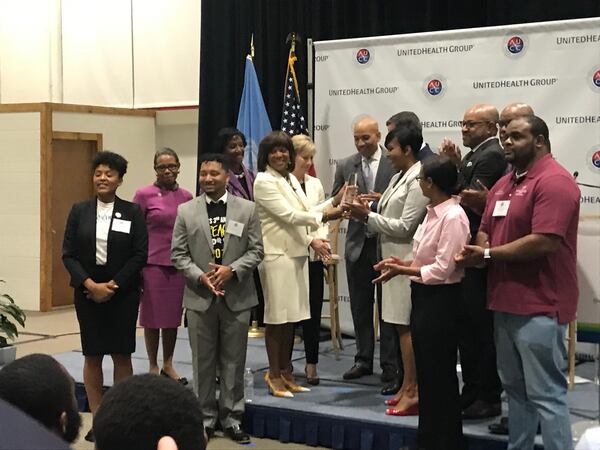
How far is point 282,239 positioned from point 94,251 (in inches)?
37.1

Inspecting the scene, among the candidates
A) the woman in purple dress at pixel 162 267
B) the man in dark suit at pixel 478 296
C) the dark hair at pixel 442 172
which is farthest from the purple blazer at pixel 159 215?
the dark hair at pixel 442 172

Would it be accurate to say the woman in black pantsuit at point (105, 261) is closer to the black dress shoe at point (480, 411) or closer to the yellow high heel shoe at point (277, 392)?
the yellow high heel shoe at point (277, 392)

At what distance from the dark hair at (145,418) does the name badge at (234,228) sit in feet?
9.72

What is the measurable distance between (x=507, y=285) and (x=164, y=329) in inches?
85.9

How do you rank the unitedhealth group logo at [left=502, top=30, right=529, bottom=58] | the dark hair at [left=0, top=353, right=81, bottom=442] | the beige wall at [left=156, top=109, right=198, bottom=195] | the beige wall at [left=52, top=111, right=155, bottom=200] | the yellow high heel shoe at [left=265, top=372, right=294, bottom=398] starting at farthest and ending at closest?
the beige wall at [left=156, top=109, right=198, bottom=195], the beige wall at [left=52, top=111, right=155, bottom=200], the unitedhealth group logo at [left=502, top=30, right=529, bottom=58], the yellow high heel shoe at [left=265, top=372, right=294, bottom=398], the dark hair at [left=0, top=353, right=81, bottom=442]

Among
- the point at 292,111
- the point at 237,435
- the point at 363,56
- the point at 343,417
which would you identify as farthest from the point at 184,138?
the point at 343,417

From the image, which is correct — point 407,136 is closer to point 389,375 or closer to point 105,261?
point 389,375

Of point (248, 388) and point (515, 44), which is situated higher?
point (515, 44)

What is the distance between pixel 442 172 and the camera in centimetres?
348

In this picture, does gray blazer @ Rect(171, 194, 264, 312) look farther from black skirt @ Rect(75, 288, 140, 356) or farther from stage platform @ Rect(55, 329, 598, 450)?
stage platform @ Rect(55, 329, 598, 450)

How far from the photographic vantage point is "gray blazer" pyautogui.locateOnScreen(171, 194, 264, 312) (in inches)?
160

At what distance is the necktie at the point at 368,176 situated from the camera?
4.72 metres

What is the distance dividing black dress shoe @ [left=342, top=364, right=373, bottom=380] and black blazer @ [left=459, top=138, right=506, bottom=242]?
1279mm

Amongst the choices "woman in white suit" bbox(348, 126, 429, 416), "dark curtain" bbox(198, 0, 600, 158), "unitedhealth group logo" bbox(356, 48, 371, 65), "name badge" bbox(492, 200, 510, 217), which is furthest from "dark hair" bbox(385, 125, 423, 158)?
"dark curtain" bbox(198, 0, 600, 158)
